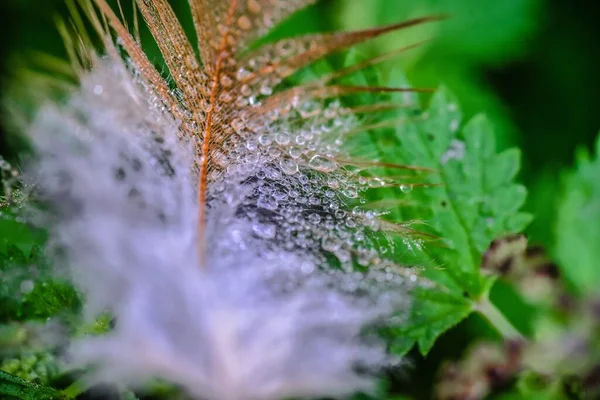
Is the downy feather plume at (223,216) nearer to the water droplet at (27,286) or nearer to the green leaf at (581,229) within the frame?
the water droplet at (27,286)

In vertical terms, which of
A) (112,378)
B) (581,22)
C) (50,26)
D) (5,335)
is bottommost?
(112,378)

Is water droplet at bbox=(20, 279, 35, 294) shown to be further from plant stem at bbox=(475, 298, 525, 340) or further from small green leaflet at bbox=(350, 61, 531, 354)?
plant stem at bbox=(475, 298, 525, 340)

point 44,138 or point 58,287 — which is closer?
point 58,287

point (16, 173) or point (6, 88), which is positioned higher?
point (6, 88)

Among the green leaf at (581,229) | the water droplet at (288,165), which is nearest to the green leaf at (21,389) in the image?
the water droplet at (288,165)

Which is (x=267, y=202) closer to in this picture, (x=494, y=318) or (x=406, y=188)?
(x=406, y=188)

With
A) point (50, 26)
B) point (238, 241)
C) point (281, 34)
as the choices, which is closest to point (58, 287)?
point (238, 241)

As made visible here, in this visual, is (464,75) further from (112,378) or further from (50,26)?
(112,378)

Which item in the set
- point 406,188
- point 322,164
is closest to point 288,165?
point 322,164
